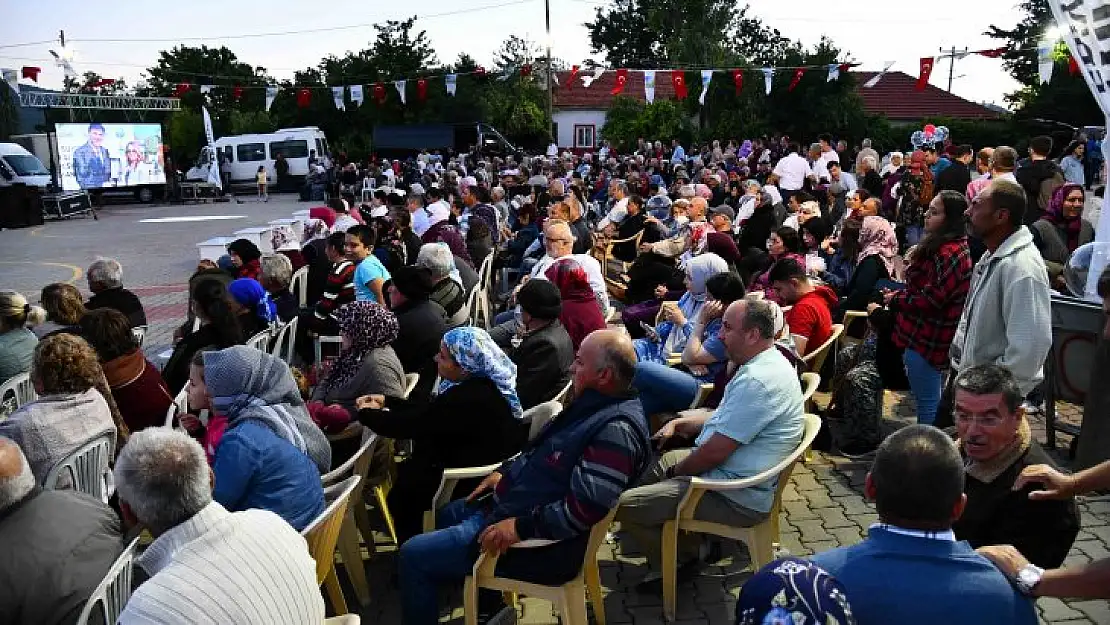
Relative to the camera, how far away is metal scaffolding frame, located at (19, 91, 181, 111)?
94.1ft

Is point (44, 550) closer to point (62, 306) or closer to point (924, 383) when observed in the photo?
point (62, 306)

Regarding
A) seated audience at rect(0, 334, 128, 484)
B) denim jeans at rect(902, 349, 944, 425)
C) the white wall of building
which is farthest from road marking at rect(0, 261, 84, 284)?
the white wall of building

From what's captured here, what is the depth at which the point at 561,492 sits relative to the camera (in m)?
3.38

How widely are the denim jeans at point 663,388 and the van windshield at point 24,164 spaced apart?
25.5m

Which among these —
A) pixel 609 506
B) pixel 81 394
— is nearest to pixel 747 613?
pixel 609 506

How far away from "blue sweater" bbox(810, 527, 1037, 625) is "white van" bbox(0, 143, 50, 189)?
26.8 metres

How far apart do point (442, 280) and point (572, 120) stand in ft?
148

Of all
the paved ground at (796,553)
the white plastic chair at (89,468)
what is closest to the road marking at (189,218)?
the paved ground at (796,553)

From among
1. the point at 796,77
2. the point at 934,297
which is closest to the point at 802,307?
the point at 934,297

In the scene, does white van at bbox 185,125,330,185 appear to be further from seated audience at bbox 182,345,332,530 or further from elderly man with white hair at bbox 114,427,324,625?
elderly man with white hair at bbox 114,427,324,625

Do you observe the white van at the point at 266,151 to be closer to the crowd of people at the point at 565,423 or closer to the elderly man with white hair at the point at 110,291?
the crowd of people at the point at 565,423

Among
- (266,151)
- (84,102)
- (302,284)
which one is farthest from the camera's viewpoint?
(266,151)

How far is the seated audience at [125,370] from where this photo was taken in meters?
4.69

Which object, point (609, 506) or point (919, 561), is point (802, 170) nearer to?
point (609, 506)
